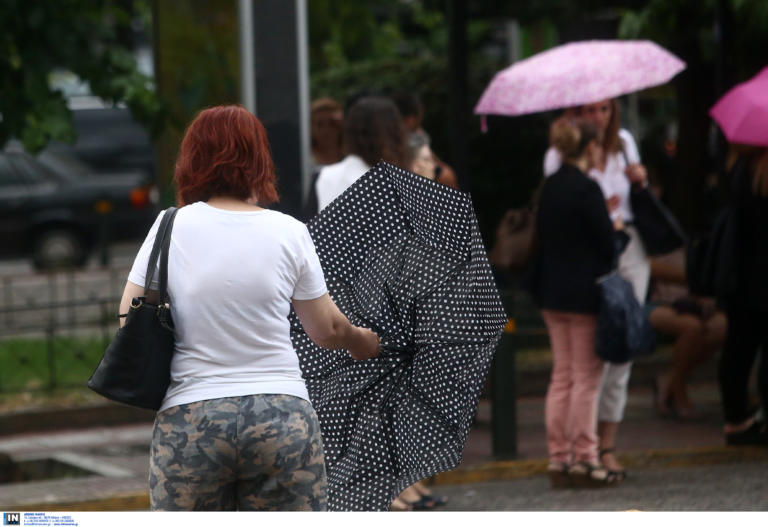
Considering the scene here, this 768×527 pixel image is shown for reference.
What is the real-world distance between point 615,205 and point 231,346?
12.4 ft

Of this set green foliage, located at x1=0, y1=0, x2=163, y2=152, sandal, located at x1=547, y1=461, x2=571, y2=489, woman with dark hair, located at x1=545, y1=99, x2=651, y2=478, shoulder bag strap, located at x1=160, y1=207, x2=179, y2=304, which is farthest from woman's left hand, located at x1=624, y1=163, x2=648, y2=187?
A: shoulder bag strap, located at x1=160, y1=207, x2=179, y2=304

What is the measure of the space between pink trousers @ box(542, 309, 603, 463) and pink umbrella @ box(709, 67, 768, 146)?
49.5 inches

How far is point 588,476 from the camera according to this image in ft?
22.5

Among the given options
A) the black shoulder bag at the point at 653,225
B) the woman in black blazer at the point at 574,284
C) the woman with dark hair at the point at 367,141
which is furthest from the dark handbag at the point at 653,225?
the woman with dark hair at the point at 367,141

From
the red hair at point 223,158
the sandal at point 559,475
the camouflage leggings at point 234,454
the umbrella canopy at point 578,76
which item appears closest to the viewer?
the camouflage leggings at point 234,454

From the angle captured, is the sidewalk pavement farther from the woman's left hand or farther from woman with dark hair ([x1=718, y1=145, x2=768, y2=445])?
the woman's left hand

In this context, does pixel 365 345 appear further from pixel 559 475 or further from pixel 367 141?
pixel 559 475

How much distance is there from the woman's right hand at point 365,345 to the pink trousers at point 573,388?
2.99 metres

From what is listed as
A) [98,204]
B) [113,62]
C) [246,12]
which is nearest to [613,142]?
[246,12]

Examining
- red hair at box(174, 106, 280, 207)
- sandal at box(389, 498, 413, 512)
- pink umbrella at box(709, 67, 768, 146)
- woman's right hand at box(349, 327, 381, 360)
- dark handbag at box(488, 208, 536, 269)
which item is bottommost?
sandal at box(389, 498, 413, 512)

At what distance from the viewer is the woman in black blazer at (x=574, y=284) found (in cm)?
650

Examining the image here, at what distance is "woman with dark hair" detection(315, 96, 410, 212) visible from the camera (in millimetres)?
5871

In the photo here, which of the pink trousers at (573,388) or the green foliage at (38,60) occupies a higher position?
the green foliage at (38,60)

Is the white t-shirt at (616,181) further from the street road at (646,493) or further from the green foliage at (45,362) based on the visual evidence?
the green foliage at (45,362)
